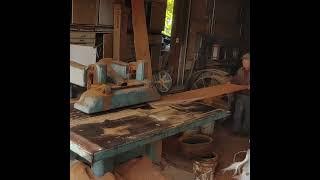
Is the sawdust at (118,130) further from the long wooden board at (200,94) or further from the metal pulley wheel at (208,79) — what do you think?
the metal pulley wheel at (208,79)

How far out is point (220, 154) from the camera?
1.51 metres

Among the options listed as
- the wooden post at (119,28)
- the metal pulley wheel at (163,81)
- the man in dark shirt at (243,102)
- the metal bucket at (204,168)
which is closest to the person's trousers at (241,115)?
the man in dark shirt at (243,102)

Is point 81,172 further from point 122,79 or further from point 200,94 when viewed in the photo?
point 200,94

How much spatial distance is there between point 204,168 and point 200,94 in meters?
0.30

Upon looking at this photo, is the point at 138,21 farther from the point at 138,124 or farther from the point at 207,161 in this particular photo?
the point at 207,161

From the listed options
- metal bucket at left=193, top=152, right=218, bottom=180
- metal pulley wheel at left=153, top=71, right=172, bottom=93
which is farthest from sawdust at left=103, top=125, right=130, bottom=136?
metal bucket at left=193, top=152, right=218, bottom=180

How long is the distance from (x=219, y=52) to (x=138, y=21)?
36 centimetres

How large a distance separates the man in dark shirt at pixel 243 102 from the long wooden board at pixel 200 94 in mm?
24

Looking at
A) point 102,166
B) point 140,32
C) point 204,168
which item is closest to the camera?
point 102,166

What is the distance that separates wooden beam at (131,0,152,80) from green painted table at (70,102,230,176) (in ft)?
0.62

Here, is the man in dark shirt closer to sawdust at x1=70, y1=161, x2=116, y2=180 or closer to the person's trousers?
the person's trousers

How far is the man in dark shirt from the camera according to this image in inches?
58.6

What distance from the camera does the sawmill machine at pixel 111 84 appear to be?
1289 mm

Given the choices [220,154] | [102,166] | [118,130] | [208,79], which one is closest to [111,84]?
[118,130]
